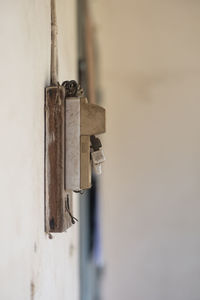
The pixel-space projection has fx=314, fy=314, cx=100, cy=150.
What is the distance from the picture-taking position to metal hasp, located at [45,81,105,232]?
1.71ft

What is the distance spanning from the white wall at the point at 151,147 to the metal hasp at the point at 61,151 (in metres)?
1.06

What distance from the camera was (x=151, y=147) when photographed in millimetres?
1562

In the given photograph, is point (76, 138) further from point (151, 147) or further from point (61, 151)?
point (151, 147)

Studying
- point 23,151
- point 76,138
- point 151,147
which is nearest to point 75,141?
point 76,138

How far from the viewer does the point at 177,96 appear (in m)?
1.53

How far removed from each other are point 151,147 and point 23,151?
1.19 m

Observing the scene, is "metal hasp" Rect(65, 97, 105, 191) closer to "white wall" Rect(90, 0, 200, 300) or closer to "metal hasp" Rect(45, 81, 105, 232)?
"metal hasp" Rect(45, 81, 105, 232)

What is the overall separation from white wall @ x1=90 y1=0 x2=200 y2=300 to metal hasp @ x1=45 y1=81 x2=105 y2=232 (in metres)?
1.06

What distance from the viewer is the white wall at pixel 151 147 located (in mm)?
1516

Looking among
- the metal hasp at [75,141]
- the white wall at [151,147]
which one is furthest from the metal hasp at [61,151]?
the white wall at [151,147]

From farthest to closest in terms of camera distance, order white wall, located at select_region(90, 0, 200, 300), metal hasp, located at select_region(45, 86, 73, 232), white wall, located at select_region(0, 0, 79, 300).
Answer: white wall, located at select_region(90, 0, 200, 300) → metal hasp, located at select_region(45, 86, 73, 232) → white wall, located at select_region(0, 0, 79, 300)

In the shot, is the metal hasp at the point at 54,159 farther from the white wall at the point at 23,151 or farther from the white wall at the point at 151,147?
the white wall at the point at 151,147

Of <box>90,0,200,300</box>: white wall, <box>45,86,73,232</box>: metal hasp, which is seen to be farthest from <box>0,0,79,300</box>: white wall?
<box>90,0,200,300</box>: white wall

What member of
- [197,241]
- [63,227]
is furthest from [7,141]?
[197,241]
